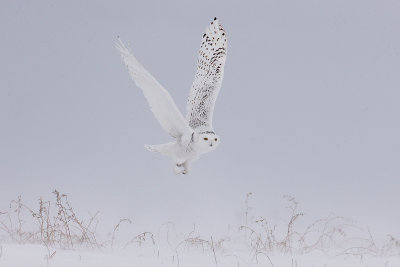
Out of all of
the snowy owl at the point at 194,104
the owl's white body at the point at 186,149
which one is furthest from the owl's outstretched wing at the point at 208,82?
the owl's white body at the point at 186,149

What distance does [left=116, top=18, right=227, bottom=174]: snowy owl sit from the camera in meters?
5.39

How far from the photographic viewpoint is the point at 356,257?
233 inches

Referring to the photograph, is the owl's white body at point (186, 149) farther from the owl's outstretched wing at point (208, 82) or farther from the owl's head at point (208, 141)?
the owl's outstretched wing at point (208, 82)

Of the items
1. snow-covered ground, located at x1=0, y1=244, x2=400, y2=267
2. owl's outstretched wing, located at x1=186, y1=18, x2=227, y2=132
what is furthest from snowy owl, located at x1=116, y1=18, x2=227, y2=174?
snow-covered ground, located at x1=0, y1=244, x2=400, y2=267

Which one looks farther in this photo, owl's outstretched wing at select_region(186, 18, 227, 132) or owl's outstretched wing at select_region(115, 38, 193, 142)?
owl's outstretched wing at select_region(186, 18, 227, 132)

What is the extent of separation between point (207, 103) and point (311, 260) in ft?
7.07

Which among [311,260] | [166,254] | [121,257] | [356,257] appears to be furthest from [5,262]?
[356,257]

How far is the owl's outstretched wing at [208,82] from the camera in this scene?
5887mm

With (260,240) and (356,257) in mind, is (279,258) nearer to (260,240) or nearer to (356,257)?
(260,240)

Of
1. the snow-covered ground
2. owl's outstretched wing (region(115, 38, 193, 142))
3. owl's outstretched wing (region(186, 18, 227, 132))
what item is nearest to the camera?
the snow-covered ground

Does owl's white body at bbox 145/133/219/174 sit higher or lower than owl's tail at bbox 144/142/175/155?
lower

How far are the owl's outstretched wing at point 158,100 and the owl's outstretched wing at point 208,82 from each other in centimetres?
33

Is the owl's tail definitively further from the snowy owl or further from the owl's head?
the owl's head

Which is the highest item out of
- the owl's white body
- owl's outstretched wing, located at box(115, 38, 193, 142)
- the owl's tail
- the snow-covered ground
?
owl's outstretched wing, located at box(115, 38, 193, 142)
